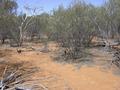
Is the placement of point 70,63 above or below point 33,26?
below

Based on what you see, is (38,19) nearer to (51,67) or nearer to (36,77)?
(51,67)

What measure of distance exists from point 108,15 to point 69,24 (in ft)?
14.9

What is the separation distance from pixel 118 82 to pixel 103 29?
11983 mm

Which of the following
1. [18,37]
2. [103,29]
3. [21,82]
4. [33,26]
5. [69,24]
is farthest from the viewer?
[33,26]

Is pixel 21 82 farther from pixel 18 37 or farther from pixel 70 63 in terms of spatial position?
pixel 18 37

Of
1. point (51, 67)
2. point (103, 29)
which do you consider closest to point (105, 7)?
point (103, 29)

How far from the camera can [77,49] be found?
1681 cm

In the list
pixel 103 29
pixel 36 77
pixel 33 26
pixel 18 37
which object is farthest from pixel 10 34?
pixel 36 77

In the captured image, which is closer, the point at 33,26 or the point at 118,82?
the point at 118,82

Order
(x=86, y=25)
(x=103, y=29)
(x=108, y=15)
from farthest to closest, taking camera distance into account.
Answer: (x=103, y=29) < (x=108, y=15) < (x=86, y=25)

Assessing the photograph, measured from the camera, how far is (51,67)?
13289 millimetres

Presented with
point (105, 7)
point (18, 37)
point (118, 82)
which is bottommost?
point (118, 82)

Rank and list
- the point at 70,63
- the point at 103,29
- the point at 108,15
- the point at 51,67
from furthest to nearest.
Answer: the point at 103,29
the point at 108,15
the point at 70,63
the point at 51,67

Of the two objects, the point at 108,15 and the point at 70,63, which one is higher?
the point at 108,15
